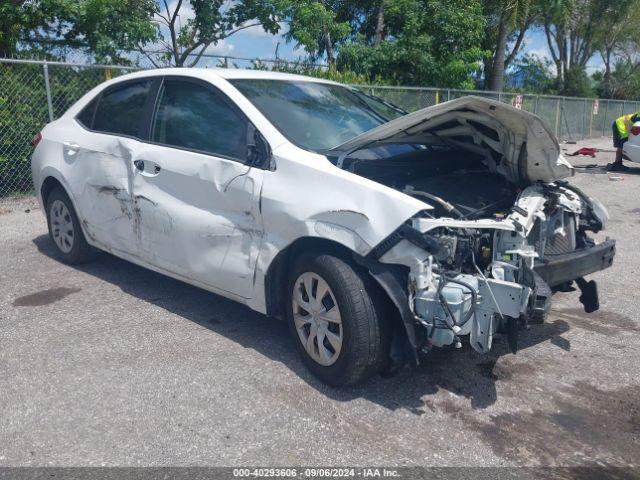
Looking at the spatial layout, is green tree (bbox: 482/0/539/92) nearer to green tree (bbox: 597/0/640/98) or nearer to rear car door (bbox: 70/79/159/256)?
green tree (bbox: 597/0/640/98)

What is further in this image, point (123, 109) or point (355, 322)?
point (123, 109)

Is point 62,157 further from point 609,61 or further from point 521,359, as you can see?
point 609,61

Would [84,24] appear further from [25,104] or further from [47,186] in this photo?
[47,186]

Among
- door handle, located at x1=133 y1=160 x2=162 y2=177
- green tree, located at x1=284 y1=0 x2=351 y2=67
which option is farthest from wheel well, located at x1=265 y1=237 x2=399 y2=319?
green tree, located at x1=284 y1=0 x2=351 y2=67

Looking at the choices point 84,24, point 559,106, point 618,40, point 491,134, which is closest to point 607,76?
point 618,40

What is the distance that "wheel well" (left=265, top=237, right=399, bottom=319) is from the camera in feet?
11.7

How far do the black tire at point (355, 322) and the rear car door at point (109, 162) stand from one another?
1980 mm

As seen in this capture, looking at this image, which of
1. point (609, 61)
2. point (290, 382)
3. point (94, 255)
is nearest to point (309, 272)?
point (290, 382)

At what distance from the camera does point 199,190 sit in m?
4.28

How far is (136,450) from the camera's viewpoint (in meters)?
3.12

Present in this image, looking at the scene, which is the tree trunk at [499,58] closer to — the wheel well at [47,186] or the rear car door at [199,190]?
the wheel well at [47,186]

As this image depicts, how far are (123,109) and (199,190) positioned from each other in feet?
4.71

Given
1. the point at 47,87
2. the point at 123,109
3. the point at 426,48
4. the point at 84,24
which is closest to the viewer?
the point at 123,109

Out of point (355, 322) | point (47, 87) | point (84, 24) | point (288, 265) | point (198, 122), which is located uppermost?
point (84, 24)
